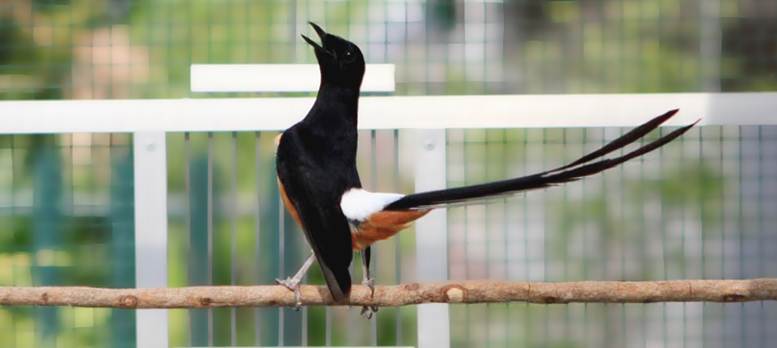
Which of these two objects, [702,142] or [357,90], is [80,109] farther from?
[702,142]

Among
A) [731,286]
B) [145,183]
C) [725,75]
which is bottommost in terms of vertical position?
[731,286]

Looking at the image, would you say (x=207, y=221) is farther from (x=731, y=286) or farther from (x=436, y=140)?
(x=731, y=286)

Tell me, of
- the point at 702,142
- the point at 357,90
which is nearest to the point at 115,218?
the point at 357,90

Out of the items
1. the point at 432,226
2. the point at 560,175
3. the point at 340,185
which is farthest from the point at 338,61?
the point at 560,175

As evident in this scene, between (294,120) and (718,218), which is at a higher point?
(294,120)

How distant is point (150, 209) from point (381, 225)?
398 millimetres

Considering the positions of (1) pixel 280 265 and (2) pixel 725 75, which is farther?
(2) pixel 725 75

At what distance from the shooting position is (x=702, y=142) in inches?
60.1

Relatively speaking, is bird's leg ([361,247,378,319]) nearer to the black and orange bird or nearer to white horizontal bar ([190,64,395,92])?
the black and orange bird

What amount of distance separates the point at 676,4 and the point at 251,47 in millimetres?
536

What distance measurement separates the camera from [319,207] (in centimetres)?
122

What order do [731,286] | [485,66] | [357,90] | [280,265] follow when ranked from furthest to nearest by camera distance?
[485,66] → [280,265] → [357,90] → [731,286]

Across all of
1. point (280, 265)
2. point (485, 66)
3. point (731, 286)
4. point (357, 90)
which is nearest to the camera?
point (731, 286)

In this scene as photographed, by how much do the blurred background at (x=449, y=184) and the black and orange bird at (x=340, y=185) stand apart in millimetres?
160
